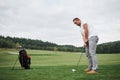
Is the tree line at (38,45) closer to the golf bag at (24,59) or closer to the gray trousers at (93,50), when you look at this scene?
the golf bag at (24,59)

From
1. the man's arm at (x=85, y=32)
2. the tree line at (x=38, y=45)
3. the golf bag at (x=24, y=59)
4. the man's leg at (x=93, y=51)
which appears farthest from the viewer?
the tree line at (x=38, y=45)

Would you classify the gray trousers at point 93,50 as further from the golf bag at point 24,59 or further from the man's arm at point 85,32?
the golf bag at point 24,59

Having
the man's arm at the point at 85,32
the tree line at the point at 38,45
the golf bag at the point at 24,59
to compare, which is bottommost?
the golf bag at the point at 24,59

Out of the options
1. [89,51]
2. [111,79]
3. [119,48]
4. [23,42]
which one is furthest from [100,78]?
[23,42]

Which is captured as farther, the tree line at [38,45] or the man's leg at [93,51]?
the tree line at [38,45]

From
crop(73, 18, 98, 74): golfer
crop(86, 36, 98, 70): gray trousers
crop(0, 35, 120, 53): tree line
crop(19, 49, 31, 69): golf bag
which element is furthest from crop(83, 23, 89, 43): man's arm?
crop(0, 35, 120, 53): tree line

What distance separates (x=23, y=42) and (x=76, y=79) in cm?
4974

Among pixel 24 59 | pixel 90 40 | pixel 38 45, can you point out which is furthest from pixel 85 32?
pixel 38 45

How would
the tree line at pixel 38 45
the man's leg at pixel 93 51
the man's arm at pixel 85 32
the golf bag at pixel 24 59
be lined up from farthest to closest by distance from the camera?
the tree line at pixel 38 45
the golf bag at pixel 24 59
the man's arm at pixel 85 32
the man's leg at pixel 93 51

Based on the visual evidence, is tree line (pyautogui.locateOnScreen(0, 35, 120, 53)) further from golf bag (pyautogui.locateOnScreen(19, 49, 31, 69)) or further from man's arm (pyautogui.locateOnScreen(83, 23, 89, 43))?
man's arm (pyautogui.locateOnScreen(83, 23, 89, 43))

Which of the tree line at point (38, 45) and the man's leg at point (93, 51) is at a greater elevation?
the tree line at point (38, 45)

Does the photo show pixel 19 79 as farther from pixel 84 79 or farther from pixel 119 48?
pixel 119 48

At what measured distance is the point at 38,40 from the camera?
67.2 meters

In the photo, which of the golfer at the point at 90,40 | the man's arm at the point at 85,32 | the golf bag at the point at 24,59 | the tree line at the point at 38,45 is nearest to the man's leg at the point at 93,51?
the golfer at the point at 90,40
